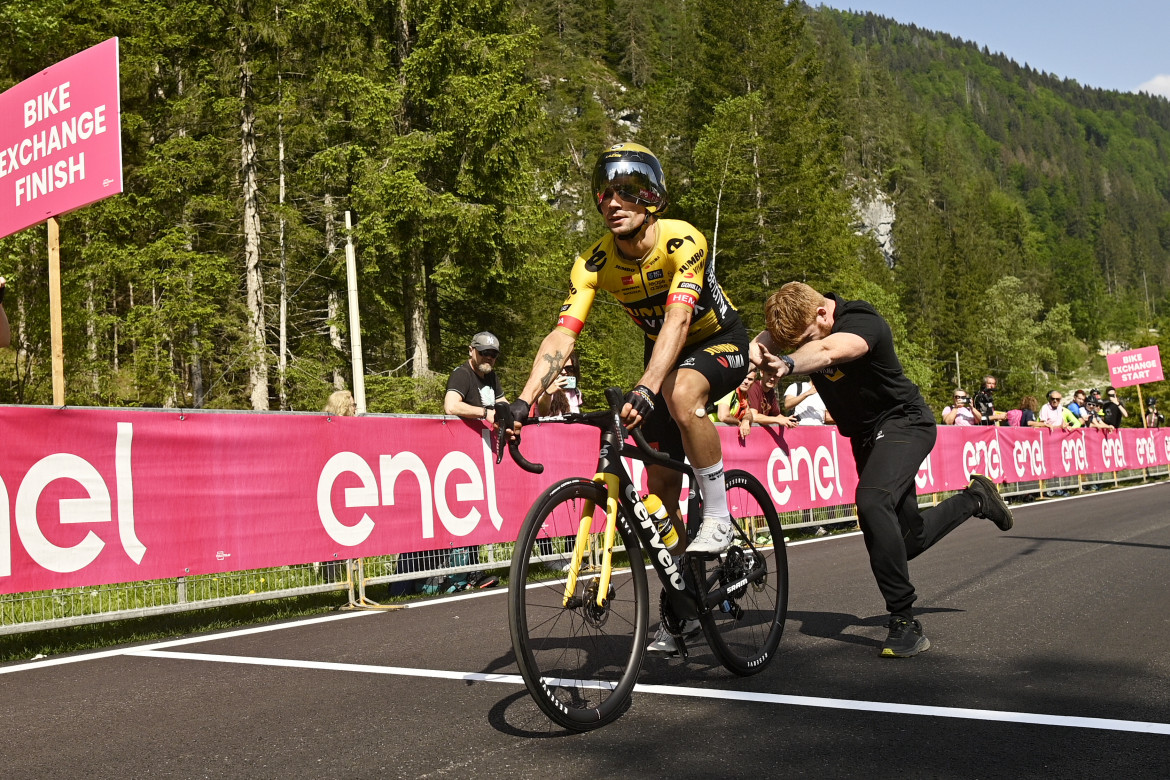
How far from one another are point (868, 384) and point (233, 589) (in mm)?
4971

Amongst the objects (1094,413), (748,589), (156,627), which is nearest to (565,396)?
(156,627)

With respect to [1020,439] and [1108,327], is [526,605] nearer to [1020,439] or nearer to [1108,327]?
[1020,439]

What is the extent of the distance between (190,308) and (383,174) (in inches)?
248

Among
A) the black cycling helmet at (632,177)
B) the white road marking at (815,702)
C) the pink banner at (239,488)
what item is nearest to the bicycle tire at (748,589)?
the white road marking at (815,702)

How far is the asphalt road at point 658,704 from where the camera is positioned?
3426mm

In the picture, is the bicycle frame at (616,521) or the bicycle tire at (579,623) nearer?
the bicycle tire at (579,623)

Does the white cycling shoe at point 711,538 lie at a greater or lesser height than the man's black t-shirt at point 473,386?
lesser

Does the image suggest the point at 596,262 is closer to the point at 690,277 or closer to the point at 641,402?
the point at 690,277

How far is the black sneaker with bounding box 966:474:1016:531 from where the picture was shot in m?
5.99

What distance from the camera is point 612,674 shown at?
157 inches

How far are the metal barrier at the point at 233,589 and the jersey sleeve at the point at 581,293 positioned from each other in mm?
4189

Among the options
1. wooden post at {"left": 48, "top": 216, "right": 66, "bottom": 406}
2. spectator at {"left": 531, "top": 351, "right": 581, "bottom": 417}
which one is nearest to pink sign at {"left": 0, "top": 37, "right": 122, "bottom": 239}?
wooden post at {"left": 48, "top": 216, "right": 66, "bottom": 406}

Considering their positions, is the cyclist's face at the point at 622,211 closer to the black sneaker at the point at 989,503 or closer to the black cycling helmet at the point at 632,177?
the black cycling helmet at the point at 632,177

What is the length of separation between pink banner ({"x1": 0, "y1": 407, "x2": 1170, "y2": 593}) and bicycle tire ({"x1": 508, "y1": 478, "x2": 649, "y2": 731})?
3.22 meters
